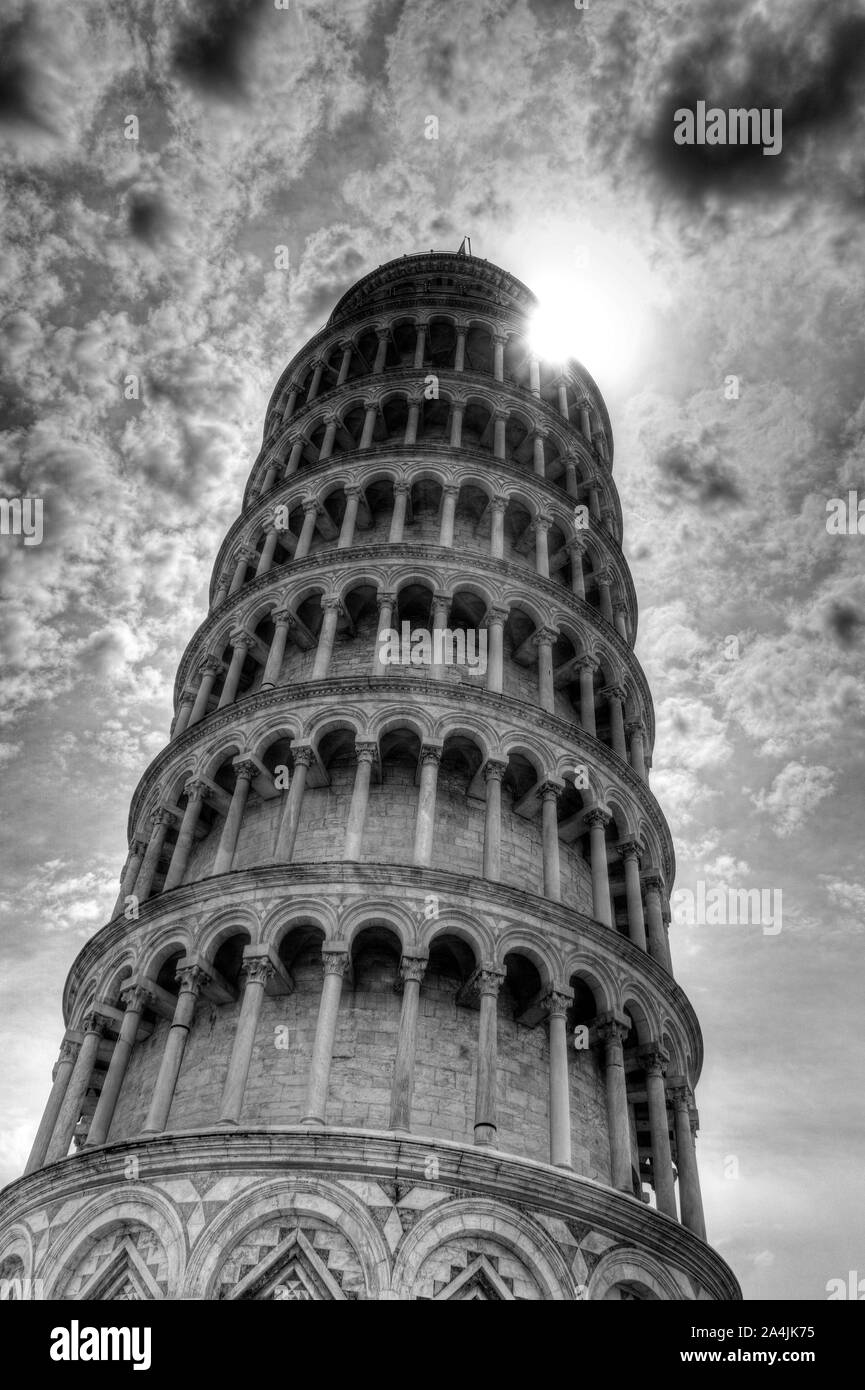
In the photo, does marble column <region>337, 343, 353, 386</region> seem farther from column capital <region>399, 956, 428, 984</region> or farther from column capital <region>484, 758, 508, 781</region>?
column capital <region>399, 956, 428, 984</region>

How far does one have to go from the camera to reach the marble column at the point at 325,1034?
16.1m

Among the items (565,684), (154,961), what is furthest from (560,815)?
(154,961)

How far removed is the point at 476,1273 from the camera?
14.9 m

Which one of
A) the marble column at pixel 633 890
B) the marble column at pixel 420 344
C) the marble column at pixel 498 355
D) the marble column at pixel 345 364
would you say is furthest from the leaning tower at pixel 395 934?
the marble column at pixel 498 355

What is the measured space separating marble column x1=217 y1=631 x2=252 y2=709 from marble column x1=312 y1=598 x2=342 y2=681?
81.5 inches

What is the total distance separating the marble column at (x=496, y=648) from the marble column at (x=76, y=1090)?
33.7 feet

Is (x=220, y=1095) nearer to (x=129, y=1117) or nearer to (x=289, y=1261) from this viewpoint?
(x=129, y=1117)

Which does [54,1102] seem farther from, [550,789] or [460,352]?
[460,352]

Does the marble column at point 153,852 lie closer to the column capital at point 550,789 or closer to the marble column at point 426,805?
the marble column at point 426,805

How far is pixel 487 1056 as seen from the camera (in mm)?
17250

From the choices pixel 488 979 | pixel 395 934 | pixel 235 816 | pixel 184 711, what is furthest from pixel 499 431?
pixel 488 979

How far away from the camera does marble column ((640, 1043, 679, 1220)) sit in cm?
1870

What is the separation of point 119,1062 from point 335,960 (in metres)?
4.65
